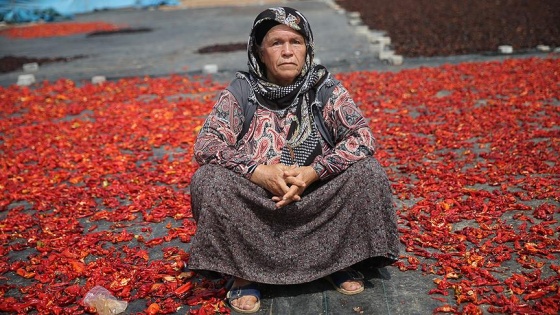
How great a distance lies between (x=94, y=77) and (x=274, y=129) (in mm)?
9749

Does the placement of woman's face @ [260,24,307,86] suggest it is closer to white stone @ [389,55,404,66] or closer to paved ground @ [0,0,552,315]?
paved ground @ [0,0,552,315]

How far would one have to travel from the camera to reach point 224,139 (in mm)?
3842

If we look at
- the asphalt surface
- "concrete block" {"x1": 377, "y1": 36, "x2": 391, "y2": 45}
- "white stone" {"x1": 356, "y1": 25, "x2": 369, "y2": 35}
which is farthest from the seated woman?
"white stone" {"x1": 356, "y1": 25, "x2": 369, "y2": 35}

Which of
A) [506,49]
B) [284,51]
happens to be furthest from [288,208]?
[506,49]

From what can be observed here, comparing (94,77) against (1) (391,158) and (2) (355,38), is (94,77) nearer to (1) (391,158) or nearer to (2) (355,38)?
(2) (355,38)

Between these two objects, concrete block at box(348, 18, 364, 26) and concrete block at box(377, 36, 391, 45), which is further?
concrete block at box(348, 18, 364, 26)

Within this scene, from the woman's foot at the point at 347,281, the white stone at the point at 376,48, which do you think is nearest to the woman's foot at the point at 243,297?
the woman's foot at the point at 347,281

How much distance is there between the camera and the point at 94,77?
12.7m

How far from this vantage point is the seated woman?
11.6 ft

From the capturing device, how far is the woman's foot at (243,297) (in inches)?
143

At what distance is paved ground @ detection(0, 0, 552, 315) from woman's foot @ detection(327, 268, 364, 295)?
4 cm

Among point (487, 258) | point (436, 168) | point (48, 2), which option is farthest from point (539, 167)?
point (48, 2)

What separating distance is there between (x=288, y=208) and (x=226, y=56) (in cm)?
1149

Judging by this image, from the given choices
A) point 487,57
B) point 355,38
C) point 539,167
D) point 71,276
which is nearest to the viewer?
point 71,276
